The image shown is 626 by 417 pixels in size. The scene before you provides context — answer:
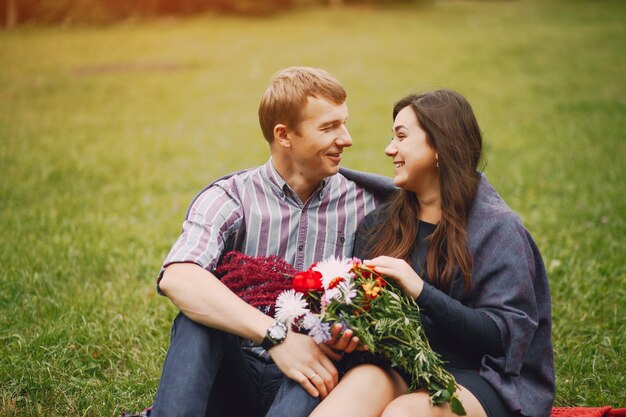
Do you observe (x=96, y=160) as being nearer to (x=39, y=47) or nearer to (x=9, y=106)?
(x=9, y=106)

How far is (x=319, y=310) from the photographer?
2.92 m

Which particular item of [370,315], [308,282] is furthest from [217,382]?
[370,315]

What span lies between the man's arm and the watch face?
0.02m

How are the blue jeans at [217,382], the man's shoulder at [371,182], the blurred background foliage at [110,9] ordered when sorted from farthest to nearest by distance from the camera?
1. the blurred background foliage at [110,9]
2. the man's shoulder at [371,182]
3. the blue jeans at [217,382]

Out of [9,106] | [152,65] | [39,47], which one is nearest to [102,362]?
[9,106]

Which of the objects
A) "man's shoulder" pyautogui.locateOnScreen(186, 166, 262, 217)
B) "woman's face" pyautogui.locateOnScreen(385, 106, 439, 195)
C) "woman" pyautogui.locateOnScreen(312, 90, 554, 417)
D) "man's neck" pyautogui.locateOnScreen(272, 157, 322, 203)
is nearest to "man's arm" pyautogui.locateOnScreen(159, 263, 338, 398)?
"woman" pyautogui.locateOnScreen(312, 90, 554, 417)

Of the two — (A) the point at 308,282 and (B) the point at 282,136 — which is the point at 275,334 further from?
(B) the point at 282,136

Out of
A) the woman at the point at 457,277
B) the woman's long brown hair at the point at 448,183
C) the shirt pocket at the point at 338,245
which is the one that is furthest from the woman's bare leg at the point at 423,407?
the shirt pocket at the point at 338,245

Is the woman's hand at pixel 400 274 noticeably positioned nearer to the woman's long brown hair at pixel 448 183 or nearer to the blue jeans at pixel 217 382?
the woman's long brown hair at pixel 448 183

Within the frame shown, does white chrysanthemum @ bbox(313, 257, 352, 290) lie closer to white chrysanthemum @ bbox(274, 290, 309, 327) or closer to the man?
white chrysanthemum @ bbox(274, 290, 309, 327)

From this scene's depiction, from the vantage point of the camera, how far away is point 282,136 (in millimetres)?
3568

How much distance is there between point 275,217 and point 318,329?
2.87 ft

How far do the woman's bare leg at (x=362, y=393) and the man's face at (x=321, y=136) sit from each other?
1103 mm

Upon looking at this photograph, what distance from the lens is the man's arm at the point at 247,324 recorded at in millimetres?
2830
